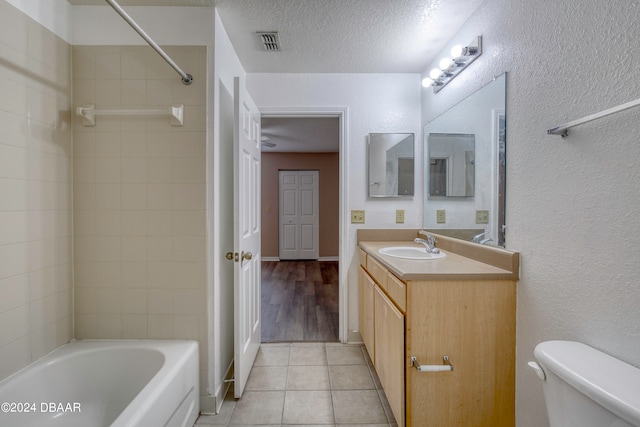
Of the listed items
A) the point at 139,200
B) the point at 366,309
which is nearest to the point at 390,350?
the point at 366,309

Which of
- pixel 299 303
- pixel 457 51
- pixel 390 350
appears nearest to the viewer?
pixel 390 350

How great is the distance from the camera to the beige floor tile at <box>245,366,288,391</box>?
5.93 feet

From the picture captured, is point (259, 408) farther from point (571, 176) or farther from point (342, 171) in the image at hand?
point (571, 176)

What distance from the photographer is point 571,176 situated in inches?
40.8

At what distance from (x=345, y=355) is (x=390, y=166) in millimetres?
1508

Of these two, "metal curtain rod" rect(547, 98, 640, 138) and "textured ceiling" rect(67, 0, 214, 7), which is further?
"textured ceiling" rect(67, 0, 214, 7)

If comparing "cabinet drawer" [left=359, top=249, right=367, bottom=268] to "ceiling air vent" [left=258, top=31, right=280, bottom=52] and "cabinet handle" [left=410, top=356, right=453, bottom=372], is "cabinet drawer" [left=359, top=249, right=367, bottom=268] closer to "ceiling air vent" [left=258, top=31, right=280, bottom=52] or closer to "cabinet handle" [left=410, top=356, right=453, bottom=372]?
"cabinet handle" [left=410, top=356, right=453, bottom=372]

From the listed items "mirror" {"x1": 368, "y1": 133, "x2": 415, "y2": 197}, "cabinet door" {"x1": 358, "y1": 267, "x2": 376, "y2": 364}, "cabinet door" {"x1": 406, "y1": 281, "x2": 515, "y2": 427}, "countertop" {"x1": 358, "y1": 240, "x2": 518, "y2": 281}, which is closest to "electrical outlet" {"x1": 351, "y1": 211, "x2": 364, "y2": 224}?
"mirror" {"x1": 368, "y1": 133, "x2": 415, "y2": 197}

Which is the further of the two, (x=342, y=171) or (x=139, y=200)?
(x=342, y=171)

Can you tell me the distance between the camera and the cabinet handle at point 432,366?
4.09 ft

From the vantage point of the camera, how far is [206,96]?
1.57 m

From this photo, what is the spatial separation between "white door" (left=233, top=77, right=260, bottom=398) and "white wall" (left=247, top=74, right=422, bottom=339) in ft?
1.16

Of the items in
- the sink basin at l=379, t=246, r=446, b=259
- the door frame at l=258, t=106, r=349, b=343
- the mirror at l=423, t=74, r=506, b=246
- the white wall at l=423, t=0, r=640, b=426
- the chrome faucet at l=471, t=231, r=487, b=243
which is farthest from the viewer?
the door frame at l=258, t=106, r=349, b=343

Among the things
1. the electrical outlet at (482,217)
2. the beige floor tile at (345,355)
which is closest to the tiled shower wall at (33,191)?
the beige floor tile at (345,355)
